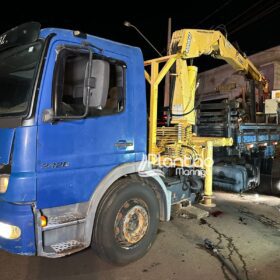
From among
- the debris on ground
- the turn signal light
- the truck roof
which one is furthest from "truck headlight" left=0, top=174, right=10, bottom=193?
the debris on ground

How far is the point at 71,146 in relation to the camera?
3447 millimetres

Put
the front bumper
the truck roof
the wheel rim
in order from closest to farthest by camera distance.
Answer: the front bumper
the truck roof
the wheel rim

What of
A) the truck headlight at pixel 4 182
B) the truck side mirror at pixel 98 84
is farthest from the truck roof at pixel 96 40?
the truck headlight at pixel 4 182

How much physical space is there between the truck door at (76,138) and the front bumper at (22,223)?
0.54 ft

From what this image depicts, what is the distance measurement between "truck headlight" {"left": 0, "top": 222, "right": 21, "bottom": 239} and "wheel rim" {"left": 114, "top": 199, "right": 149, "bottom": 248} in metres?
1.22

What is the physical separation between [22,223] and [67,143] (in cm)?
94

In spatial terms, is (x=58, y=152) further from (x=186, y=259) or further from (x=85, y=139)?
(x=186, y=259)

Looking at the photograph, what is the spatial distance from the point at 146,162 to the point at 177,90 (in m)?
1.94

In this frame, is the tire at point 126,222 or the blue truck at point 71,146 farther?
the tire at point 126,222

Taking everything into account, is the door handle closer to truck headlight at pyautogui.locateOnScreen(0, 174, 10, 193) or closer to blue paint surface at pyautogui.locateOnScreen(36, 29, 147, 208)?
blue paint surface at pyautogui.locateOnScreen(36, 29, 147, 208)

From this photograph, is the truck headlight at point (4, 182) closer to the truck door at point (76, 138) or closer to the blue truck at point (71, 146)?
the blue truck at point (71, 146)

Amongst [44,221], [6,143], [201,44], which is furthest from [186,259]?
[201,44]

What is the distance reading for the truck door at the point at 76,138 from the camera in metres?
3.24

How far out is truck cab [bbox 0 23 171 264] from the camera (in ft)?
10.2
